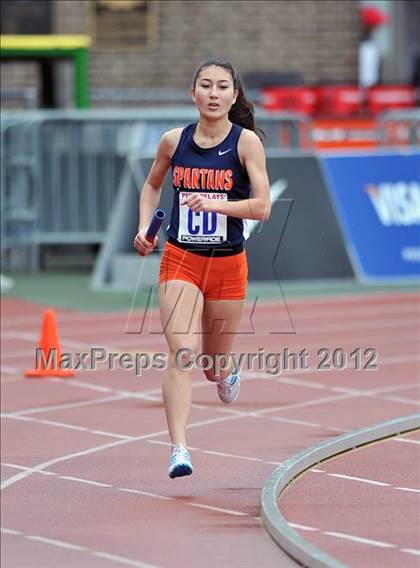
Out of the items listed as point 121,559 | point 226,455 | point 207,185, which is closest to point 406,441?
point 226,455

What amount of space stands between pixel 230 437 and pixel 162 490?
72.7 inches

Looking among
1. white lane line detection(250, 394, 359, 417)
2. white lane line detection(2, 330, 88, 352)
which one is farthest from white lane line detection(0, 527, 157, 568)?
white lane line detection(2, 330, 88, 352)

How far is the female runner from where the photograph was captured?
836 centimetres

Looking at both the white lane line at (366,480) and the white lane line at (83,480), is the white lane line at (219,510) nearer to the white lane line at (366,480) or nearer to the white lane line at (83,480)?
the white lane line at (83,480)

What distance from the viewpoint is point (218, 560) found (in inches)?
281

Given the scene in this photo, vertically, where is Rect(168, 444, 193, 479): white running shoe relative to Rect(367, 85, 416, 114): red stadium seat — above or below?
above

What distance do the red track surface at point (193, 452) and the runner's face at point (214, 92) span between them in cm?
195

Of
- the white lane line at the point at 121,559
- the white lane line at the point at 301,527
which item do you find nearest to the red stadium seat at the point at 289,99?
the white lane line at the point at 301,527

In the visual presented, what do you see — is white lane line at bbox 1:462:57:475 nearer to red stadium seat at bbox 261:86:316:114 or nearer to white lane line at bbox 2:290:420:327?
white lane line at bbox 2:290:420:327

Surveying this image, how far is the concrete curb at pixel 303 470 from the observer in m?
6.91

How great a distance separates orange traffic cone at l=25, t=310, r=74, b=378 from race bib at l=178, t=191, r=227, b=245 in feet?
14.9

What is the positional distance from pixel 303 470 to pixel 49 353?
14.9ft

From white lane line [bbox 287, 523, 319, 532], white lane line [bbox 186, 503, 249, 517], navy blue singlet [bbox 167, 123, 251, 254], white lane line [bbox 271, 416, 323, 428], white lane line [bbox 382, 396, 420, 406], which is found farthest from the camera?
white lane line [bbox 382, 396, 420, 406]

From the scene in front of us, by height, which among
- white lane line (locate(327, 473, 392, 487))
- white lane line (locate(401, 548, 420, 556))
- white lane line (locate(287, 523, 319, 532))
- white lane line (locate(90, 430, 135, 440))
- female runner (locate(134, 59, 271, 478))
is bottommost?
white lane line (locate(90, 430, 135, 440))
